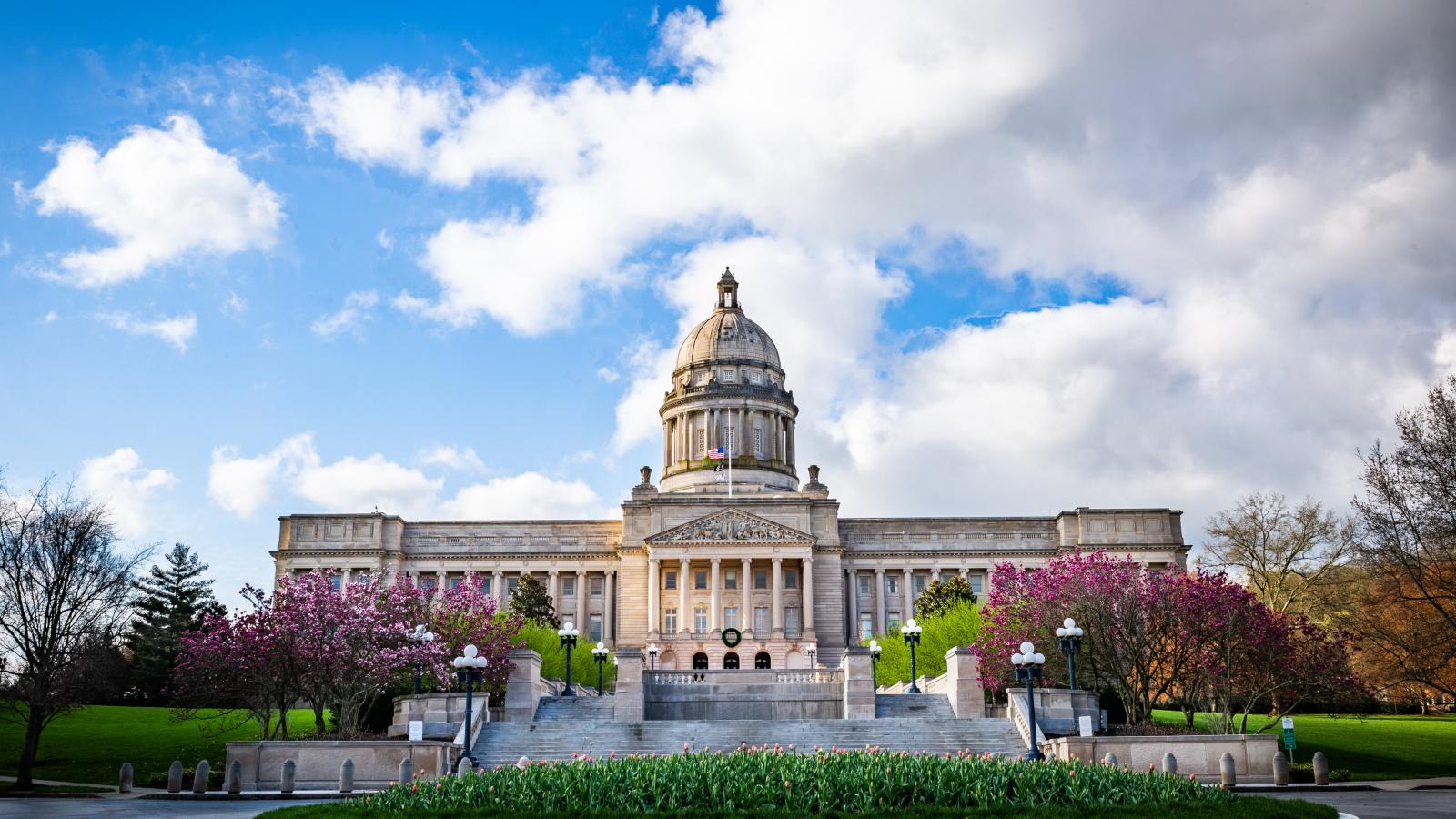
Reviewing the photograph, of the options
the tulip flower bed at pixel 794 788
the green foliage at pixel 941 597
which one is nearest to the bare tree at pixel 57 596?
the tulip flower bed at pixel 794 788

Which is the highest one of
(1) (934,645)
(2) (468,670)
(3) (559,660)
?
(1) (934,645)

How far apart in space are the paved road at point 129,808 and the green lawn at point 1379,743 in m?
29.5

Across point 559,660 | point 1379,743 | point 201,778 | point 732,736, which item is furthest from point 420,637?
point 1379,743

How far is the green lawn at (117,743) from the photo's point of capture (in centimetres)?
4181

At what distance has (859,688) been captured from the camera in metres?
40.9

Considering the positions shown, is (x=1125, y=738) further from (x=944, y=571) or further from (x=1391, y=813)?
(x=944, y=571)

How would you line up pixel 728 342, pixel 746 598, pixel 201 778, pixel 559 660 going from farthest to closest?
1. pixel 728 342
2. pixel 746 598
3. pixel 559 660
4. pixel 201 778

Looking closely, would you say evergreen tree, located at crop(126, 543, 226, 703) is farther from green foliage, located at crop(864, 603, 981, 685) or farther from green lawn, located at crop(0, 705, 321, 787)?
green foliage, located at crop(864, 603, 981, 685)

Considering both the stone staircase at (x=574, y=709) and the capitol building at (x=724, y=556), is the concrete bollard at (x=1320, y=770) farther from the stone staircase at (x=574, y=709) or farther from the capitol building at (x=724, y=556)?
the capitol building at (x=724, y=556)

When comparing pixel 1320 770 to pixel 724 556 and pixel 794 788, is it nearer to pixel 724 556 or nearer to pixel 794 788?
pixel 794 788

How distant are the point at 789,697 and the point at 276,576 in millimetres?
62352

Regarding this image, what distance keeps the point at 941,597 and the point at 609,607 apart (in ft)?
91.6

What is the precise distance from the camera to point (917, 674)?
61.9 meters

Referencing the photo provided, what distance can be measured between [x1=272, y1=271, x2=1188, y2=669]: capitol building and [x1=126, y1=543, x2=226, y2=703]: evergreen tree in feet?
26.0
